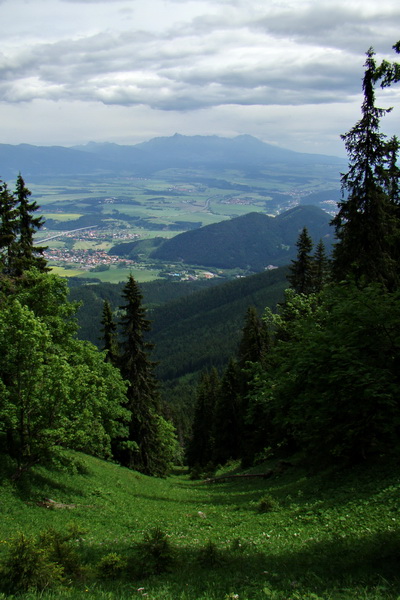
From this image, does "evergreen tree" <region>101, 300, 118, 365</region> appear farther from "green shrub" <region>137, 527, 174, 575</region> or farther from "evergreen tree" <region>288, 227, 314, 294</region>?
"green shrub" <region>137, 527, 174, 575</region>

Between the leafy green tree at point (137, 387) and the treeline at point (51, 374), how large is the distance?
0.08 m

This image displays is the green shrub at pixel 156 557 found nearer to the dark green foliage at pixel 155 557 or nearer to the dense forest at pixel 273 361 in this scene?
the dark green foliage at pixel 155 557

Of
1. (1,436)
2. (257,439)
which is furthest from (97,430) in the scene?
(257,439)

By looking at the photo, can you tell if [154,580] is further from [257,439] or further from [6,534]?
[257,439]

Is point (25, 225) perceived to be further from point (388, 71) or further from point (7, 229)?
point (388, 71)

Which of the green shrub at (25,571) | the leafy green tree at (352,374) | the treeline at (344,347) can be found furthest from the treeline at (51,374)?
the leafy green tree at (352,374)

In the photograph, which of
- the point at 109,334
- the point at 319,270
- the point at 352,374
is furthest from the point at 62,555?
the point at 319,270

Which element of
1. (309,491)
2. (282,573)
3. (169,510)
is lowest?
(169,510)

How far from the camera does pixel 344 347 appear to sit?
30.6 feet

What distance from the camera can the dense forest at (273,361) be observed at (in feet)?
31.7

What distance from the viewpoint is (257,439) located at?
33.8 meters

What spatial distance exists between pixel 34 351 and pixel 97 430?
688 cm

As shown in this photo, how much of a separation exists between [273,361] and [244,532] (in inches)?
231

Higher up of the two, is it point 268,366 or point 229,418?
point 268,366
